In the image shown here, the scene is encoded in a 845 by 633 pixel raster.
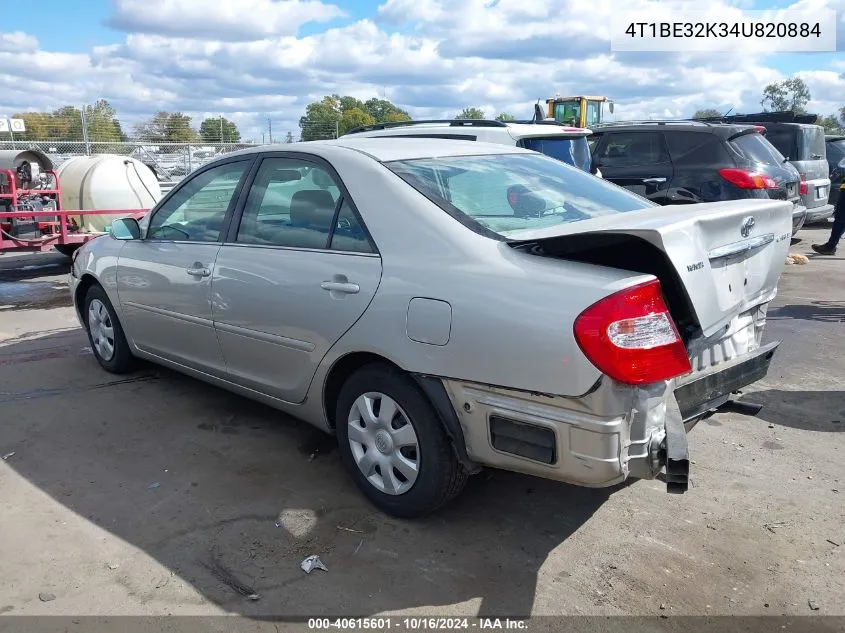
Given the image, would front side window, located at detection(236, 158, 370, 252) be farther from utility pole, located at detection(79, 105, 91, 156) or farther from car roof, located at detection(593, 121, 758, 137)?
utility pole, located at detection(79, 105, 91, 156)

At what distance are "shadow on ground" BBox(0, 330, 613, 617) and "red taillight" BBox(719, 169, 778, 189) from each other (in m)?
6.02

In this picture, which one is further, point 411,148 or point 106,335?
point 106,335

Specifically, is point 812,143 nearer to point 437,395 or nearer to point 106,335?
point 106,335

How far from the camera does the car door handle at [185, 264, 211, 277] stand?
4.09m

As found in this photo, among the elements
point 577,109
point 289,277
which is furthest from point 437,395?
point 577,109

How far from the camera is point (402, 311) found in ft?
10.00

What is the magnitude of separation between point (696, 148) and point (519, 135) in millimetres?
2524

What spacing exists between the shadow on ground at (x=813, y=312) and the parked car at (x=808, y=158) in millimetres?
3615

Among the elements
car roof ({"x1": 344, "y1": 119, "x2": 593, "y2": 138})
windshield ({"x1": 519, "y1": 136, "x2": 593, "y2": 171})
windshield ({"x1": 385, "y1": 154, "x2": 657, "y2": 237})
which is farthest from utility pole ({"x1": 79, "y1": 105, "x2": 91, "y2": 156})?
windshield ({"x1": 385, "y1": 154, "x2": 657, "y2": 237})

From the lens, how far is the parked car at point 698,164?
8477 millimetres

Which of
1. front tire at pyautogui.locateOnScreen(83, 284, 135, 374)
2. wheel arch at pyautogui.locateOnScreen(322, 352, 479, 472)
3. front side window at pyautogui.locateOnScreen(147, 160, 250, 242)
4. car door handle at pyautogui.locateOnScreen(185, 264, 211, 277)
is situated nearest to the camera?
wheel arch at pyautogui.locateOnScreen(322, 352, 479, 472)

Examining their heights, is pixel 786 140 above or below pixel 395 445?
above

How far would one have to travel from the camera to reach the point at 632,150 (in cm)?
939

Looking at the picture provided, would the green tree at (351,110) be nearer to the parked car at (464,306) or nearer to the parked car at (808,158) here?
the parked car at (808,158)
